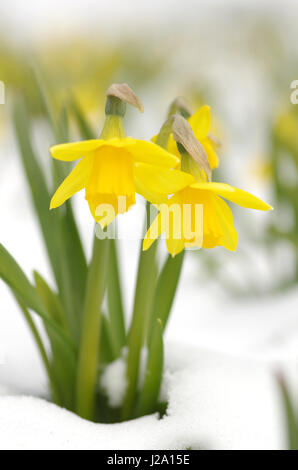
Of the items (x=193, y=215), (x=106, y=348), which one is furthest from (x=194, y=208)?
(x=106, y=348)

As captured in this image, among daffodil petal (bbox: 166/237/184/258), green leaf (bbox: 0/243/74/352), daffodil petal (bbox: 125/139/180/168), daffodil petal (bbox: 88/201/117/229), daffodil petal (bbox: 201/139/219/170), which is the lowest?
green leaf (bbox: 0/243/74/352)

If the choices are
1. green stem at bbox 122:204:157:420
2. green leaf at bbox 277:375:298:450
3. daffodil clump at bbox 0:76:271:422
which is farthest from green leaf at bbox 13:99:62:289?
green leaf at bbox 277:375:298:450

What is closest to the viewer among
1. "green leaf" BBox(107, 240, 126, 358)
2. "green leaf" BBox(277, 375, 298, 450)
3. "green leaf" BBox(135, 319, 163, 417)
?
"green leaf" BBox(277, 375, 298, 450)

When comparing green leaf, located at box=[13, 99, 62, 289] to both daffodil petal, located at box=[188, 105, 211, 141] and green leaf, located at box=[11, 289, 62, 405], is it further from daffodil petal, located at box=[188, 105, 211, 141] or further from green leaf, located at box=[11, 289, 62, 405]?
daffodil petal, located at box=[188, 105, 211, 141]

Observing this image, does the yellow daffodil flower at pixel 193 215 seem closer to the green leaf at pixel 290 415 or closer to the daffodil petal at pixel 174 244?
the daffodil petal at pixel 174 244

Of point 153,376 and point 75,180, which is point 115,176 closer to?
point 75,180
